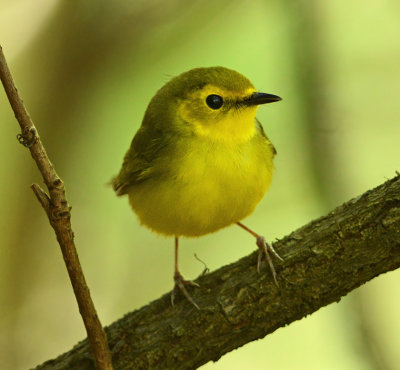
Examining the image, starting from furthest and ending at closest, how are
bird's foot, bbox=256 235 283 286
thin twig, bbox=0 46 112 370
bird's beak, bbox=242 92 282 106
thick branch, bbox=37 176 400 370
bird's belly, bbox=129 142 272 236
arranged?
bird's beak, bbox=242 92 282 106 → bird's belly, bbox=129 142 272 236 → bird's foot, bbox=256 235 283 286 → thick branch, bbox=37 176 400 370 → thin twig, bbox=0 46 112 370

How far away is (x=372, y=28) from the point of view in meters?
7.09

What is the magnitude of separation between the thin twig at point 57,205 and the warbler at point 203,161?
Answer: 0.75 m

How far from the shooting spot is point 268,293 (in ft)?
12.2

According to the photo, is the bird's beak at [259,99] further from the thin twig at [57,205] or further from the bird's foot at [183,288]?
the thin twig at [57,205]

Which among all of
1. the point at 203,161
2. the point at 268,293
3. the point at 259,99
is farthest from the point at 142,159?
the point at 268,293

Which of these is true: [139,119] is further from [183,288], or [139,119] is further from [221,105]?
[183,288]

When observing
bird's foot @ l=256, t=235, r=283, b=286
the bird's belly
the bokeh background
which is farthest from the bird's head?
the bokeh background

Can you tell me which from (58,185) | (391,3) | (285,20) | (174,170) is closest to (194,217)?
(174,170)

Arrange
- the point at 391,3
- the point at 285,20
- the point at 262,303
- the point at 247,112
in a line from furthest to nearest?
the point at 391,3, the point at 285,20, the point at 247,112, the point at 262,303

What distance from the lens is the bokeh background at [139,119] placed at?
20.8 feet

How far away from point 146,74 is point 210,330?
13.7 feet

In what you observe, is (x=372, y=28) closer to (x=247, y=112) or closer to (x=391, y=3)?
(x=391, y=3)

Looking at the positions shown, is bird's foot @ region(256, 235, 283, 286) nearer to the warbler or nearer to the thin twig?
the warbler

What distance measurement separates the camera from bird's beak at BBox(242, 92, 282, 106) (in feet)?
14.0
